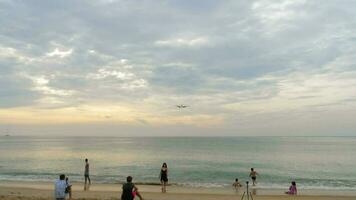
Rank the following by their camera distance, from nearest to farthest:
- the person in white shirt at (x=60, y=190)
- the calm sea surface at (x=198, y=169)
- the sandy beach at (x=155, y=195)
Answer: the person in white shirt at (x=60, y=190) → the sandy beach at (x=155, y=195) → the calm sea surface at (x=198, y=169)

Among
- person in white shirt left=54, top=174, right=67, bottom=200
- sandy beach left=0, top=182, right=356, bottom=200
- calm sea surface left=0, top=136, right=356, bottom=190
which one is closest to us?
person in white shirt left=54, top=174, right=67, bottom=200

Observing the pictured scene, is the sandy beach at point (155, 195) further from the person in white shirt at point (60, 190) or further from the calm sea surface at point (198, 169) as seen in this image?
the calm sea surface at point (198, 169)

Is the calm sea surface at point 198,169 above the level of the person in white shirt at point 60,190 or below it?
below

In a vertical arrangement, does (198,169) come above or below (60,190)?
below

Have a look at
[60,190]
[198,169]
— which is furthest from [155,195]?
[198,169]

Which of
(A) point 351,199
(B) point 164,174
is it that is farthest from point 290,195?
(B) point 164,174

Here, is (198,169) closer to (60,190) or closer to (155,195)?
(155,195)

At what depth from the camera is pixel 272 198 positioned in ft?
A: 74.9

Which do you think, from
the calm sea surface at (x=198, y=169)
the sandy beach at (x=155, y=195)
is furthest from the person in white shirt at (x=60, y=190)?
the calm sea surface at (x=198, y=169)

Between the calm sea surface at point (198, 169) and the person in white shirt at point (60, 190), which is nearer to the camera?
the person in white shirt at point (60, 190)

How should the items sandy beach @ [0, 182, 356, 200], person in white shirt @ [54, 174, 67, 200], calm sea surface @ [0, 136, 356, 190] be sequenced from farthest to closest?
calm sea surface @ [0, 136, 356, 190]
sandy beach @ [0, 182, 356, 200]
person in white shirt @ [54, 174, 67, 200]

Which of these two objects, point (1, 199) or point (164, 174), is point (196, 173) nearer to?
point (164, 174)

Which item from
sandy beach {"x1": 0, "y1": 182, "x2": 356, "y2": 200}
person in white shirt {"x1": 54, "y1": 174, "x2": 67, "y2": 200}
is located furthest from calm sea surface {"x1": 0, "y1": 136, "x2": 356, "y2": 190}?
person in white shirt {"x1": 54, "y1": 174, "x2": 67, "y2": 200}

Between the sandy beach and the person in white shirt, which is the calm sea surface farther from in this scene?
the person in white shirt
